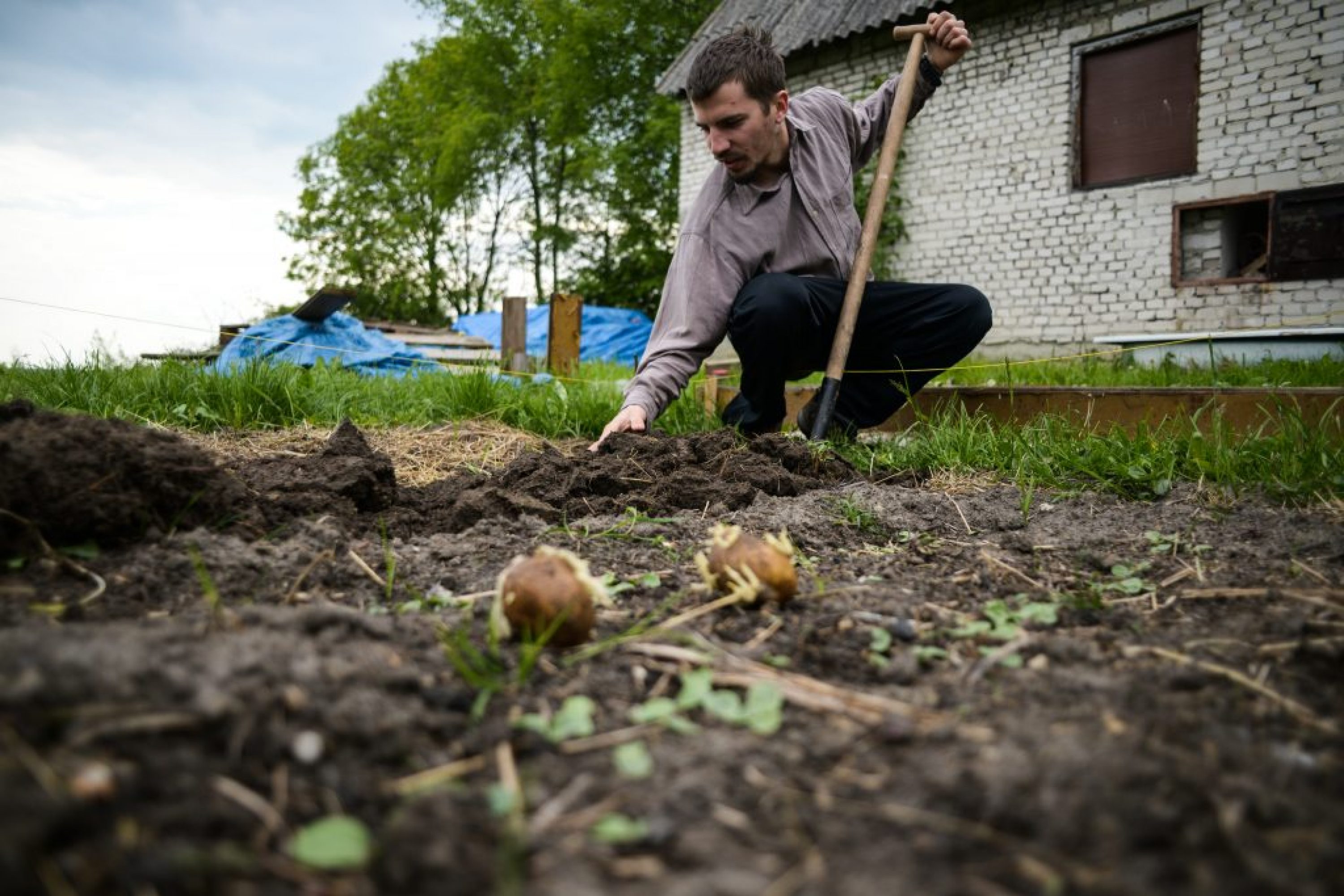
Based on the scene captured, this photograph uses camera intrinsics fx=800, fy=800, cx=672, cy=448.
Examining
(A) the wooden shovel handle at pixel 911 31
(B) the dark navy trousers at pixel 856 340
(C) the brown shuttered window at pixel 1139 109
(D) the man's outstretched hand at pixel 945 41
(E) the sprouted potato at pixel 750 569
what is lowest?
(E) the sprouted potato at pixel 750 569

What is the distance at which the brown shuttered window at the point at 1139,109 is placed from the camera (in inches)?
299

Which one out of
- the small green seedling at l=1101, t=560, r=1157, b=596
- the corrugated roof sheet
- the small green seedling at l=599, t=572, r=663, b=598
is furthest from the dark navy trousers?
the corrugated roof sheet

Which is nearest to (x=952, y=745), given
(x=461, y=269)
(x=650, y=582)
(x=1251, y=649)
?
(x=1251, y=649)

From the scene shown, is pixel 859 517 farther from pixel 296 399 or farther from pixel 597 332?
pixel 597 332

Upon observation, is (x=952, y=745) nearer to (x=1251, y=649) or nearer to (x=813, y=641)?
(x=813, y=641)

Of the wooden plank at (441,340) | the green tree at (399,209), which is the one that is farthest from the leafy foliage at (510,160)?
the wooden plank at (441,340)

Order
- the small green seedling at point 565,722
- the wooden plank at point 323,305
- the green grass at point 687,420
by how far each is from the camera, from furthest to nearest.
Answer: the wooden plank at point 323,305
the green grass at point 687,420
the small green seedling at point 565,722

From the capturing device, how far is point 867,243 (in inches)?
136

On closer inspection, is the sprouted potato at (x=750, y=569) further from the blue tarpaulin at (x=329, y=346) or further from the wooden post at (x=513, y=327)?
the wooden post at (x=513, y=327)

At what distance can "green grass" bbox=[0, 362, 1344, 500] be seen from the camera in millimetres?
2393

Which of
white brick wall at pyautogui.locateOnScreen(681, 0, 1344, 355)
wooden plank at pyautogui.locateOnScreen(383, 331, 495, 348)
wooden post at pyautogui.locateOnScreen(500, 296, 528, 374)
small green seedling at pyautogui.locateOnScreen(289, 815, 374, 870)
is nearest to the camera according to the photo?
small green seedling at pyautogui.locateOnScreen(289, 815, 374, 870)

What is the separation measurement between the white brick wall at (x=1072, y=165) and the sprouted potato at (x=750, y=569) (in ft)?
24.2

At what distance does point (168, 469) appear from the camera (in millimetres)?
1727

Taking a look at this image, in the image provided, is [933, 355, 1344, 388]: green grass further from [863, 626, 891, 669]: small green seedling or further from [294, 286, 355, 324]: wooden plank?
[294, 286, 355, 324]: wooden plank
